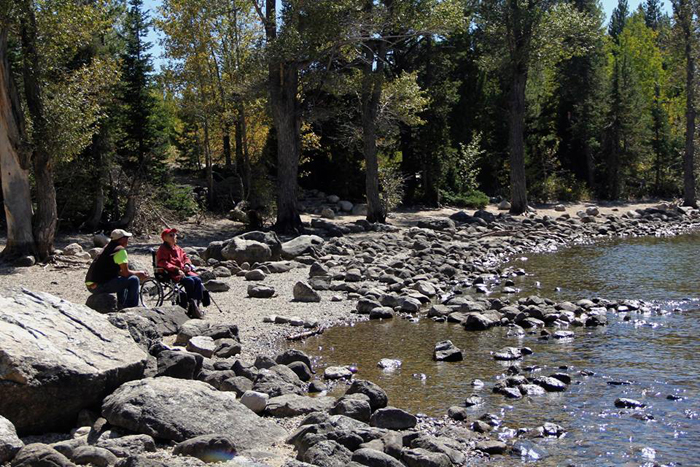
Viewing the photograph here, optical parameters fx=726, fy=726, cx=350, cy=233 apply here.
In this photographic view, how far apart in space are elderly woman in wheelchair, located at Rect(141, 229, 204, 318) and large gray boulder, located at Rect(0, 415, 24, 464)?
6752 mm

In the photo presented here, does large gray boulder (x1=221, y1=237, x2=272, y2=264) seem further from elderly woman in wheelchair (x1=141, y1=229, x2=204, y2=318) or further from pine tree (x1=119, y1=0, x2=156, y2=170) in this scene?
pine tree (x1=119, y1=0, x2=156, y2=170)

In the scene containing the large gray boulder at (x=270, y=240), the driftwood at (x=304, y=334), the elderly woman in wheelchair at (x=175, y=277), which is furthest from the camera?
the large gray boulder at (x=270, y=240)

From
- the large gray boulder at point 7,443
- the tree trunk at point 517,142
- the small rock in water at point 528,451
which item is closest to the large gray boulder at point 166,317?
the large gray boulder at point 7,443

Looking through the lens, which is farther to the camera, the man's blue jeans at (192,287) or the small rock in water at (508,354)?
the man's blue jeans at (192,287)

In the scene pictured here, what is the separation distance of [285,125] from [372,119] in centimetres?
468

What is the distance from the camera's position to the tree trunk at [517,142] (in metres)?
34.2

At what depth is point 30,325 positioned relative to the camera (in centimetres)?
738

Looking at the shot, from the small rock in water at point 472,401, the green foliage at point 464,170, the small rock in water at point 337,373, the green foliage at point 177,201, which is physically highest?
the green foliage at point 464,170

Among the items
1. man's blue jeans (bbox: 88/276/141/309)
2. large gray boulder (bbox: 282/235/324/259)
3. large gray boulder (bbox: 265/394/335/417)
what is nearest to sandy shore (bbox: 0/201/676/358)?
large gray boulder (bbox: 282/235/324/259)

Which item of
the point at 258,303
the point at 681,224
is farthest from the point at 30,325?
the point at 681,224

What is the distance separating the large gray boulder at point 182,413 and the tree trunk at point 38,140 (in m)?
12.6

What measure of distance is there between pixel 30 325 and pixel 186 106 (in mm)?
24792

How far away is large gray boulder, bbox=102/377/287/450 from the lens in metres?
6.99

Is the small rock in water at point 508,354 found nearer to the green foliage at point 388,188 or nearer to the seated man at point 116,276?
the seated man at point 116,276
